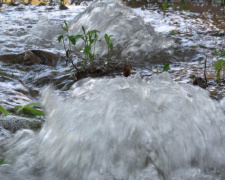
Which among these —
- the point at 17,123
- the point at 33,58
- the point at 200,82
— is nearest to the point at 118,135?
the point at 17,123

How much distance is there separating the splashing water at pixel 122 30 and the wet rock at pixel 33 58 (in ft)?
1.95

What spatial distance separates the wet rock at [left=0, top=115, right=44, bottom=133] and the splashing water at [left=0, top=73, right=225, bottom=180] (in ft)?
0.35

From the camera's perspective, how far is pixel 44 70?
302cm

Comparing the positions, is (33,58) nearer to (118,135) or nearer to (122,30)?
(122,30)

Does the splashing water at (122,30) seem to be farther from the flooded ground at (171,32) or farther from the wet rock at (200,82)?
the wet rock at (200,82)

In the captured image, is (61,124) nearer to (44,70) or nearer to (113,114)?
(113,114)

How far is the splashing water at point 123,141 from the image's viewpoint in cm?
147

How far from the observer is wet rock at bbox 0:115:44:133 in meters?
1.86

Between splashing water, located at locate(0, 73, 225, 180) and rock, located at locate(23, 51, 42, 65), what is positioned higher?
splashing water, located at locate(0, 73, 225, 180)

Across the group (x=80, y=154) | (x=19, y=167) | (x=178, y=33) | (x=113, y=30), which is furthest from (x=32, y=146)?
(x=178, y=33)

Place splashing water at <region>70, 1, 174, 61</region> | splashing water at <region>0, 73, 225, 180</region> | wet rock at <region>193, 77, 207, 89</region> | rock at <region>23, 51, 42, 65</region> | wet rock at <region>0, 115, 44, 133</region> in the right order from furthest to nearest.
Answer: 1. splashing water at <region>70, 1, 174, 61</region>
2. rock at <region>23, 51, 42, 65</region>
3. wet rock at <region>193, 77, 207, 89</region>
4. wet rock at <region>0, 115, 44, 133</region>
5. splashing water at <region>0, 73, 225, 180</region>

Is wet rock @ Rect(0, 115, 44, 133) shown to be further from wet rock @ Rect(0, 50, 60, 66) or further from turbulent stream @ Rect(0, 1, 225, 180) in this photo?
wet rock @ Rect(0, 50, 60, 66)

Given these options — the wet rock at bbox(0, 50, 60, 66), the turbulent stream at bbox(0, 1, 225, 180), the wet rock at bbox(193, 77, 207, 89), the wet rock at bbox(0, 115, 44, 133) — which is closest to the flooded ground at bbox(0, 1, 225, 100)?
the wet rock at bbox(193, 77, 207, 89)

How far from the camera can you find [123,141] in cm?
155
